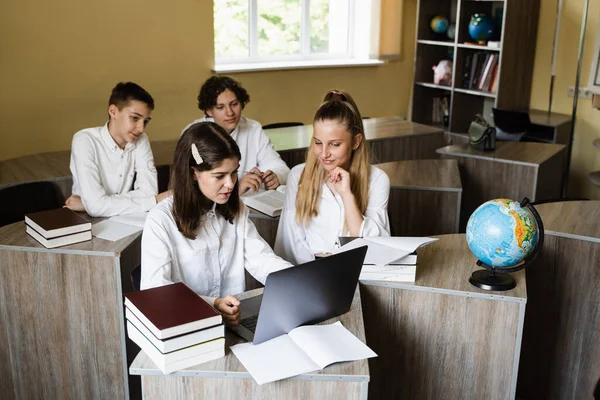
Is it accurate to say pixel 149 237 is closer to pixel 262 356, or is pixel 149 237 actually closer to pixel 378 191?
pixel 262 356

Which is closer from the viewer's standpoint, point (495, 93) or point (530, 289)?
point (530, 289)

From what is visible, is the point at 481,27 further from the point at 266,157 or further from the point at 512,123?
the point at 266,157

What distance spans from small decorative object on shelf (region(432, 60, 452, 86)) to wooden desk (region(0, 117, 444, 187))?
1.41 metres

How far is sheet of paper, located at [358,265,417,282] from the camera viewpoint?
2.16 meters

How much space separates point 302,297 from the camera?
1791mm

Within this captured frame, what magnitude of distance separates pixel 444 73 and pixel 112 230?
462 cm

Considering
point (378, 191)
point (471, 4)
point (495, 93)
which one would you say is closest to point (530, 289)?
point (378, 191)

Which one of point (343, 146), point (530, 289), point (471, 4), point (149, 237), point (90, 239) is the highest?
point (471, 4)

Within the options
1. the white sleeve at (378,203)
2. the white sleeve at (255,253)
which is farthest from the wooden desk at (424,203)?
the white sleeve at (255,253)

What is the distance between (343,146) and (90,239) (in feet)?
3.57

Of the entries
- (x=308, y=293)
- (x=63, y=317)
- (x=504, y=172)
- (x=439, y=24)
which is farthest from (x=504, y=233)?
(x=439, y=24)

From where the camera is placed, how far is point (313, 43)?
6.49m

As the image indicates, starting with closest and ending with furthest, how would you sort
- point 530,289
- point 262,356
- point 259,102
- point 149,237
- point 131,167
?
point 262,356
point 149,237
point 530,289
point 131,167
point 259,102

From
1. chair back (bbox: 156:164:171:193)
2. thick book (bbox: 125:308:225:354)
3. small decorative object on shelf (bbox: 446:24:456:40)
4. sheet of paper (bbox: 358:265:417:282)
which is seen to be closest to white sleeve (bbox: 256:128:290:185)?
chair back (bbox: 156:164:171:193)
